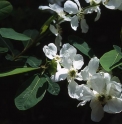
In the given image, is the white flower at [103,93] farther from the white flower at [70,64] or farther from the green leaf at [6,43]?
the green leaf at [6,43]

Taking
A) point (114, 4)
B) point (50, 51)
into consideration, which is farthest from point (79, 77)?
point (114, 4)

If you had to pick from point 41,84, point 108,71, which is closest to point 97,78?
point 108,71

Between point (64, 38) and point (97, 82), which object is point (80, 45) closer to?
point (97, 82)

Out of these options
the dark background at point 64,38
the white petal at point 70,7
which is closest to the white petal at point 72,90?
the white petal at point 70,7

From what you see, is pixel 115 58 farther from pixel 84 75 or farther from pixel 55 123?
pixel 55 123

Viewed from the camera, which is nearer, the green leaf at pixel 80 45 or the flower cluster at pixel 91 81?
the flower cluster at pixel 91 81
